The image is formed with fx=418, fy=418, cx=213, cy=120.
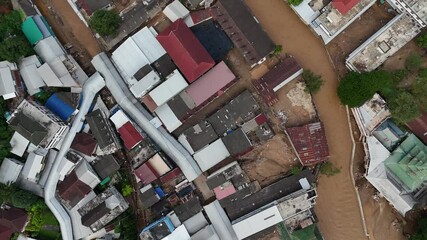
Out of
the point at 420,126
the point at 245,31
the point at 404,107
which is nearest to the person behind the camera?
the point at 404,107

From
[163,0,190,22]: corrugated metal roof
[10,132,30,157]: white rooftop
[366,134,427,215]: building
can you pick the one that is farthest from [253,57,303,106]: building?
[10,132,30,157]: white rooftop

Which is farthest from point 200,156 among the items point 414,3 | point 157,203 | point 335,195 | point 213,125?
point 414,3

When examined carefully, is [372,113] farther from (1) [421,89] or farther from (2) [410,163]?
(2) [410,163]

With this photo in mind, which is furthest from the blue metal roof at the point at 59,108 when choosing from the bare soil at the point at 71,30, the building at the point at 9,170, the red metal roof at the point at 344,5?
the red metal roof at the point at 344,5

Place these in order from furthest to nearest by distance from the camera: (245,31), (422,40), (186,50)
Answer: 1. (245,31)
2. (186,50)
3. (422,40)

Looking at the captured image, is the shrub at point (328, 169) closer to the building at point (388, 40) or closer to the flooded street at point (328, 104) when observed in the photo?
the flooded street at point (328, 104)

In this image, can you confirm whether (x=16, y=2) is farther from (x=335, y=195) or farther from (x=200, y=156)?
(x=335, y=195)

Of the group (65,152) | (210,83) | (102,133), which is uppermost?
(65,152)

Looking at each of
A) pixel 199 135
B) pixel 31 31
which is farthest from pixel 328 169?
pixel 31 31

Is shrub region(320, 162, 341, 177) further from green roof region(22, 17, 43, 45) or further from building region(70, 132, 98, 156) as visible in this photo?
green roof region(22, 17, 43, 45)

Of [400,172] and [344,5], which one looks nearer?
[344,5]
